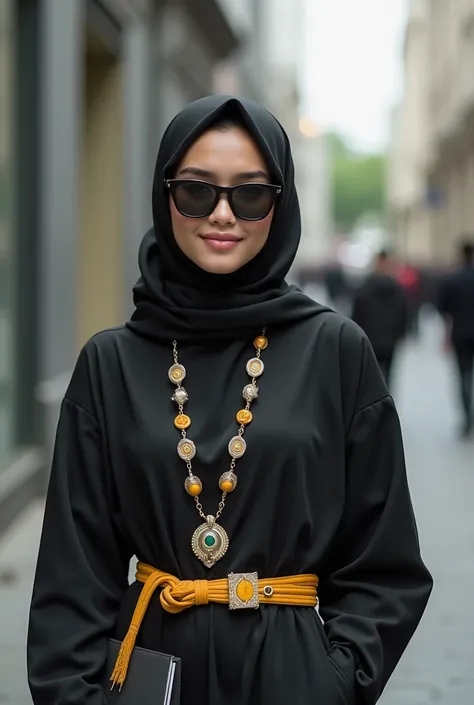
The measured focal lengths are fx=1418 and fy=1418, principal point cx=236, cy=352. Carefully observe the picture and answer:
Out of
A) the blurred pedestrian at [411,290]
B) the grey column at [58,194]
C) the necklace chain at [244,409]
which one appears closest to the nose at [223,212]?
the necklace chain at [244,409]

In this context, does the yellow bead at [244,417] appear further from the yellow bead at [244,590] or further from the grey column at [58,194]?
the grey column at [58,194]

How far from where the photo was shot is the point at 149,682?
245 cm

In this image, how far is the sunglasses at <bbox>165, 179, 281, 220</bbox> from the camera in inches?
100.0

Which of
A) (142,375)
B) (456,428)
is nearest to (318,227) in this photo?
(456,428)

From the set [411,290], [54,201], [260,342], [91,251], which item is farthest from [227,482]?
[411,290]

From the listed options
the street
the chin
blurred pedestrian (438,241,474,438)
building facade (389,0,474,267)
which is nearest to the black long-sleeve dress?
the chin

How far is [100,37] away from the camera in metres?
12.1

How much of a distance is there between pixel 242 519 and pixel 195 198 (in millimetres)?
581

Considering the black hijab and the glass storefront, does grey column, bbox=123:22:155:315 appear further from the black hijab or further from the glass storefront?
the black hijab

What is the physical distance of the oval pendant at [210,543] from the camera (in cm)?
249

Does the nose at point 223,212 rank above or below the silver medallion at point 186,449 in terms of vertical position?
above

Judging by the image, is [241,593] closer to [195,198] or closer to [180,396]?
[180,396]

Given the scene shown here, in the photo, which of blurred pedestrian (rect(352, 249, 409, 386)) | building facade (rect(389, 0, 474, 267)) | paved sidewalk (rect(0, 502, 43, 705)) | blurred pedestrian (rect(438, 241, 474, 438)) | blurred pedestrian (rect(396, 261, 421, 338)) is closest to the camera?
paved sidewalk (rect(0, 502, 43, 705))

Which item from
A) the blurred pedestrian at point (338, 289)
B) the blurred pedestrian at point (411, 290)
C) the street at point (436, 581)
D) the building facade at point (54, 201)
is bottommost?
the blurred pedestrian at point (338, 289)
